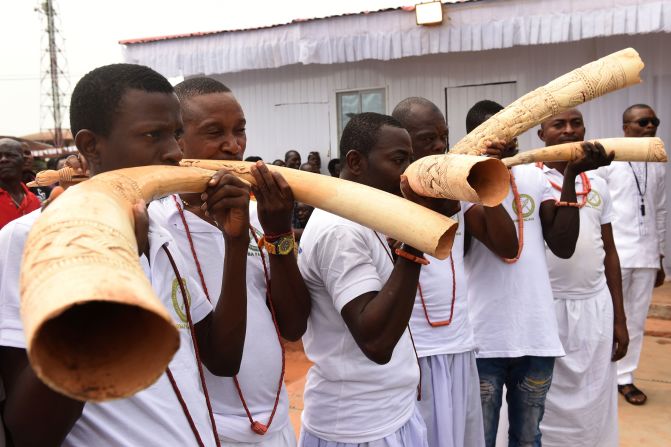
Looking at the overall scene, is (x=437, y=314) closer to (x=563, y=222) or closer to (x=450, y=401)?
(x=450, y=401)

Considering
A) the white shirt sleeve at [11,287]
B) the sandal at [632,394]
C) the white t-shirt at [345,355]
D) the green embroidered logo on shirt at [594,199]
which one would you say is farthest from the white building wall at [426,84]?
the white shirt sleeve at [11,287]

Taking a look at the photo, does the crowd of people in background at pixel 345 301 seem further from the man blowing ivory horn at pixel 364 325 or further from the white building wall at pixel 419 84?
the white building wall at pixel 419 84

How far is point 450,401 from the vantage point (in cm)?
255

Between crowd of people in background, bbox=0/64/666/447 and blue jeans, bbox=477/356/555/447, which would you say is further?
blue jeans, bbox=477/356/555/447

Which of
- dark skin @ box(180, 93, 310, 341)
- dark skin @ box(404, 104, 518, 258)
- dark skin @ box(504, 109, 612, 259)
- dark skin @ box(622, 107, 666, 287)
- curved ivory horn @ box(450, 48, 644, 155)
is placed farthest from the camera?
dark skin @ box(622, 107, 666, 287)

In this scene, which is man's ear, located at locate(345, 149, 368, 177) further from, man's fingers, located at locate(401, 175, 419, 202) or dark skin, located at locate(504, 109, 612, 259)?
dark skin, located at locate(504, 109, 612, 259)

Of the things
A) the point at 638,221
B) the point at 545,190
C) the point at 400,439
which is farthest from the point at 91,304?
the point at 638,221

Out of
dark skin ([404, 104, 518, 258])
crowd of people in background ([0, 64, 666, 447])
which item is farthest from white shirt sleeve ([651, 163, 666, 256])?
dark skin ([404, 104, 518, 258])

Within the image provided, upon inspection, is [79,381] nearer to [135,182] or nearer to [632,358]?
[135,182]

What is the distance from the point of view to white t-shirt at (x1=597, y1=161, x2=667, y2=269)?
5266mm

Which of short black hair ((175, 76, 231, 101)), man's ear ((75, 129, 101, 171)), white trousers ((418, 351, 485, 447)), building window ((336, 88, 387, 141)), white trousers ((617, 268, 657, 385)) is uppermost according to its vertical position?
building window ((336, 88, 387, 141))

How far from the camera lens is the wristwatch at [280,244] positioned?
194 cm

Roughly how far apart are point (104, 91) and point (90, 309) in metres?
0.66

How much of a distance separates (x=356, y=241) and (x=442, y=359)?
29.5 inches
